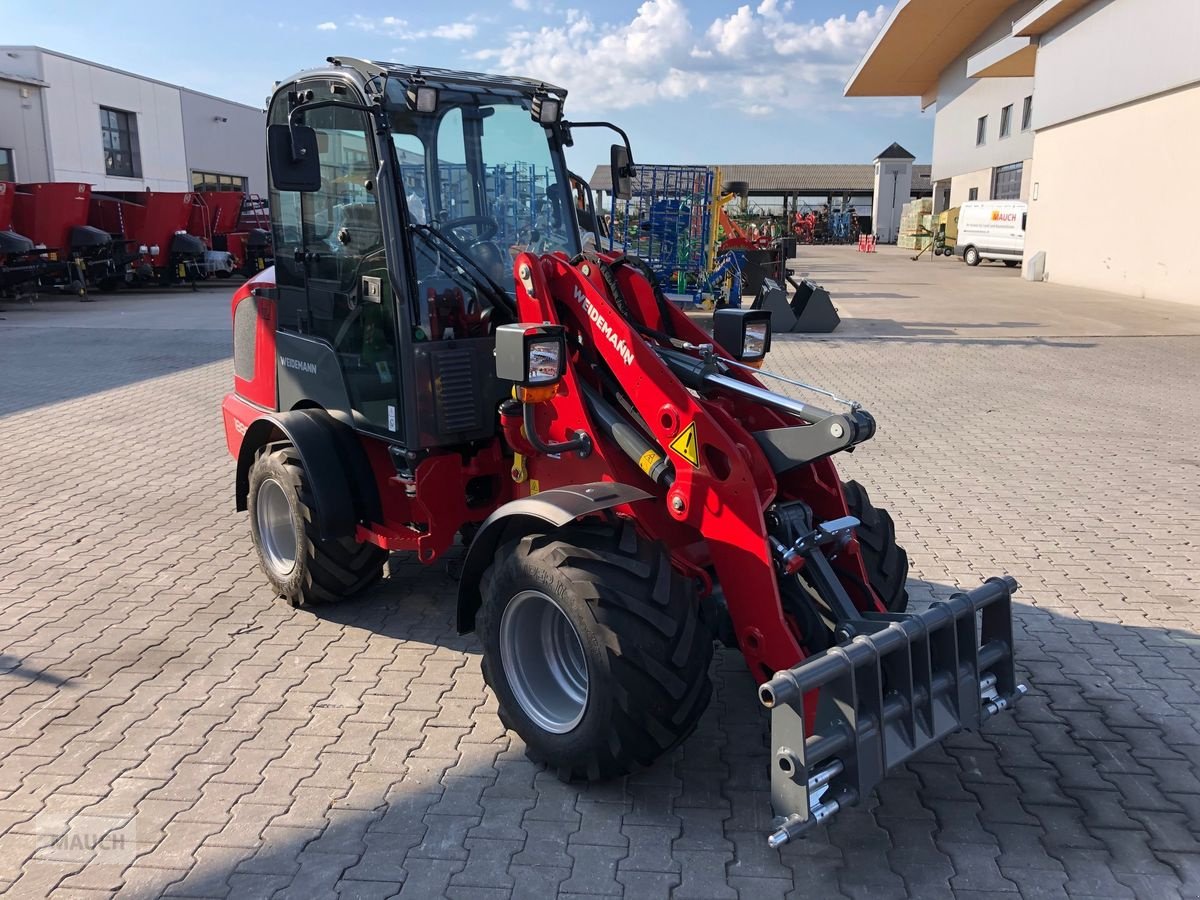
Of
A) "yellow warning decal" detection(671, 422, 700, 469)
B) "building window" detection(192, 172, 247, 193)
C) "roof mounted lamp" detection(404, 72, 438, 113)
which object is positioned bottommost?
"yellow warning decal" detection(671, 422, 700, 469)

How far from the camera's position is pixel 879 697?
2.92m

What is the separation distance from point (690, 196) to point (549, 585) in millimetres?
15046

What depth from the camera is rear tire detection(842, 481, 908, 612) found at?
392cm

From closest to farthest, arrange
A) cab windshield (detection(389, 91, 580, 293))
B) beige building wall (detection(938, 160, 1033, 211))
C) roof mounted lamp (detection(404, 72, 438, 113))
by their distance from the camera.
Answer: roof mounted lamp (detection(404, 72, 438, 113)), cab windshield (detection(389, 91, 580, 293)), beige building wall (detection(938, 160, 1033, 211))

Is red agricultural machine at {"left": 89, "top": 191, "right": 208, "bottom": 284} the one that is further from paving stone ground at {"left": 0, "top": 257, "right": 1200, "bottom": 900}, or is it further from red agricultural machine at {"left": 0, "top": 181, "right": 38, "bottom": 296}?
paving stone ground at {"left": 0, "top": 257, "right": 1200, "bottom": 900}

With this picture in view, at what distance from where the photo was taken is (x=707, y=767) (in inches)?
141

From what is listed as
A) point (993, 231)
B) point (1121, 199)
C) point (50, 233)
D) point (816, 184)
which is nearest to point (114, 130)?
point (50, 233)

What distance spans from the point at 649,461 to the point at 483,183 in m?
1.80

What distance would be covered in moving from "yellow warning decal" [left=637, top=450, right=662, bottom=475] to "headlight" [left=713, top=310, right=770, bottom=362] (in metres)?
0.95

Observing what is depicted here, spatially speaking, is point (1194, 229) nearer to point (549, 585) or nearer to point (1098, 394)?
point (1098, 394)

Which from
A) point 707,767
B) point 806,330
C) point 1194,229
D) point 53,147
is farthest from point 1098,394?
point 53,147

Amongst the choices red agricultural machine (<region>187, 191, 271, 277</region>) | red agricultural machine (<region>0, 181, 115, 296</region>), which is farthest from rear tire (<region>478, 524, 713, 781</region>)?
red agricultural machine (<region>187, 191, 271, 277</region>)

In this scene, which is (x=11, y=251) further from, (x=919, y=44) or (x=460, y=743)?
(x=919, y=44)

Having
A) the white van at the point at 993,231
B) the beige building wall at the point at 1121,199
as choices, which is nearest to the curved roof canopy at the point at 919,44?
the white van at the point at 993,231
